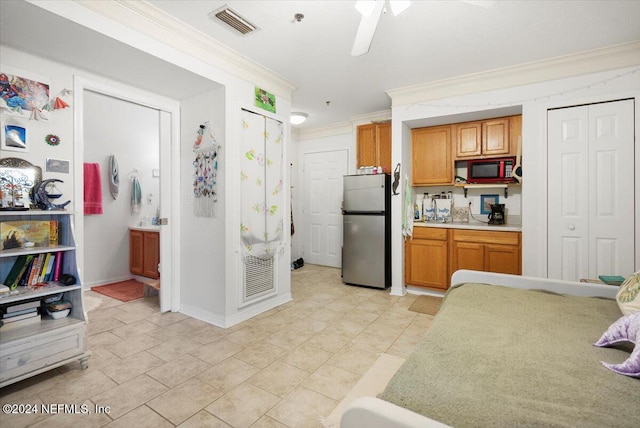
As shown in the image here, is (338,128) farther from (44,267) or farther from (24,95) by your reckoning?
(44,267)

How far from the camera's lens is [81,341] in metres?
2.12

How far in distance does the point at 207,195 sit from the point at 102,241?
245cm

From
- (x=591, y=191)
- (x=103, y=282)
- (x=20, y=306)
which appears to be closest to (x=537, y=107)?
(x=591, y=191)

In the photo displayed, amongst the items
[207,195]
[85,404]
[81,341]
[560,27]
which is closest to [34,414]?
[85,404]

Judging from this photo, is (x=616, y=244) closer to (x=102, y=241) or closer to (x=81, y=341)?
(x=81, y=341)

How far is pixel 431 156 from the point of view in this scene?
4.06m

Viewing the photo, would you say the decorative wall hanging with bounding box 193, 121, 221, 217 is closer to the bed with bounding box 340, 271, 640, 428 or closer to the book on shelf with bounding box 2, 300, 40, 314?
the book on shelf with bounding box 2, 300, 40, 314

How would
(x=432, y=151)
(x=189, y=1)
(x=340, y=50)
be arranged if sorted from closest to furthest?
(x=189, y=1) < (x=340, y=50) < (x=432, y=151)

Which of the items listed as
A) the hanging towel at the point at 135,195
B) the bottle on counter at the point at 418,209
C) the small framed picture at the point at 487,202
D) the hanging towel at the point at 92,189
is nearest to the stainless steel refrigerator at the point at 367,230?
the bottle on counter at the point at 418,209

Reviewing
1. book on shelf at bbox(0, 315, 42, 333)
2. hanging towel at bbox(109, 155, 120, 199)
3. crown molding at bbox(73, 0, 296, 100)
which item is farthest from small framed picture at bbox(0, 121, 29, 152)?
hanging towel at bbox(109, 155, 120, 199)

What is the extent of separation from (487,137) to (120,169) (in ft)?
16.8

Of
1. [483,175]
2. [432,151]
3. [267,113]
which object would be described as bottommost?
[483,175]

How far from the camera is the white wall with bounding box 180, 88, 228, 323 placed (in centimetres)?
293

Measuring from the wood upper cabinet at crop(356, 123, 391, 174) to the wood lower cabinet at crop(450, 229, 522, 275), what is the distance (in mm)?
1440
